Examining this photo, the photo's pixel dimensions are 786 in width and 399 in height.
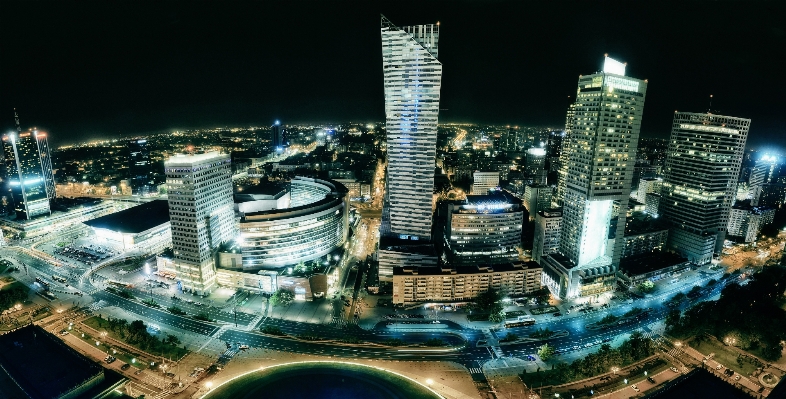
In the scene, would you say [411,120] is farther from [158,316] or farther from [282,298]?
[158,316]

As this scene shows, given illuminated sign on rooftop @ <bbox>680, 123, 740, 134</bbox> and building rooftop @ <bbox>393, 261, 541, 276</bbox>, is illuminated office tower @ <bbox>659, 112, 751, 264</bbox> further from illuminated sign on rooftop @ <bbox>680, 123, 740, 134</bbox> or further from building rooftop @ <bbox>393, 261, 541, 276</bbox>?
building rooftop @ <bbox>393, 261, 541, 276</bbox>

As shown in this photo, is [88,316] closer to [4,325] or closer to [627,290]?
[4,325]

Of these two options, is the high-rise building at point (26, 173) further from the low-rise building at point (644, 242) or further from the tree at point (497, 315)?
the low-rise building at point (644, 242)

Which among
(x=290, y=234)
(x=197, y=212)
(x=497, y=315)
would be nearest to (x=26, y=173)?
(x=197, y=212)

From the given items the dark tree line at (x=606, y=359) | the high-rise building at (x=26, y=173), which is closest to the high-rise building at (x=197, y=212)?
the high-rise building at (x=26, y=173)

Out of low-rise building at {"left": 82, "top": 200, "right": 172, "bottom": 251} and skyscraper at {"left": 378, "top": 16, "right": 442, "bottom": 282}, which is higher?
skyscraper at {"left": 378, "top": 16, "right": 442, "bottom": 282}

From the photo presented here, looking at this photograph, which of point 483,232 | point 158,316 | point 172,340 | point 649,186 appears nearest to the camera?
point 172,340

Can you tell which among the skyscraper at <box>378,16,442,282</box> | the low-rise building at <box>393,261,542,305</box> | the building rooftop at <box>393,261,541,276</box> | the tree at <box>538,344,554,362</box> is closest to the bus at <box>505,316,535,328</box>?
the low-rise building at <box>393,261,542,305</box>

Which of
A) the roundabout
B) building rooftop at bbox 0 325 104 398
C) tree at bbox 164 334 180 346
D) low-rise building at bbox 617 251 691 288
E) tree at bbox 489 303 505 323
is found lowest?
the roundabout
